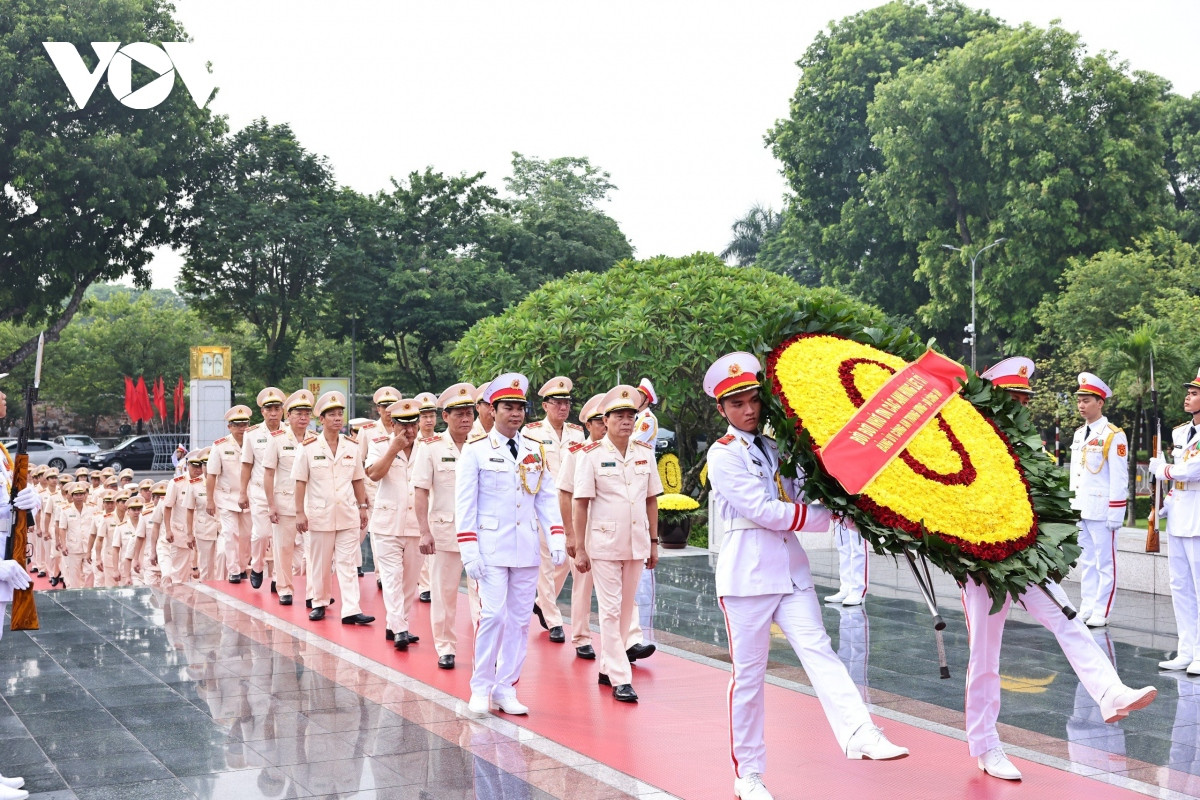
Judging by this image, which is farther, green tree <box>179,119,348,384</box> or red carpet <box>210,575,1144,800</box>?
green tree <box>179,119,348,384</box>

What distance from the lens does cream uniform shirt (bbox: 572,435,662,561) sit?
735cm

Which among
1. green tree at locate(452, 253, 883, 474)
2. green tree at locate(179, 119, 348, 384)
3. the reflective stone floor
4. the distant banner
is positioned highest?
green tree at locate(179, 119, 348, 384)

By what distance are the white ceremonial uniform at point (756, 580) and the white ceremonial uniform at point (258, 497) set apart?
23.9 feet

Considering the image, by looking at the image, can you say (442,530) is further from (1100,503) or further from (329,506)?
(1100,503)

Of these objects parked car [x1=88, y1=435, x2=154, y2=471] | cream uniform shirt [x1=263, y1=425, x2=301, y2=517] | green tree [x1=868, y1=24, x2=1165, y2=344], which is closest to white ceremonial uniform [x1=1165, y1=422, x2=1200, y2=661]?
cream uniform shirt [x1=263, y1=425, x2=301, y2=517]

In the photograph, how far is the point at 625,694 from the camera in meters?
6.97

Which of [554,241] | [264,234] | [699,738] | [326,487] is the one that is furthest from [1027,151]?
[699,738]

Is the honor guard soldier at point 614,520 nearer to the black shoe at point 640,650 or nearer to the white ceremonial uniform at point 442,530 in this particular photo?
the black shoe at point 640,650

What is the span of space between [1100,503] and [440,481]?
5158mm

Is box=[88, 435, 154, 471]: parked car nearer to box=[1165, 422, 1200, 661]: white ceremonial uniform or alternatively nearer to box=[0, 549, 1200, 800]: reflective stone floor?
box=[0, 549, 1200, 800]: reflective stone floor

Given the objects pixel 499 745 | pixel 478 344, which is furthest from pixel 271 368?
pixel 499 745

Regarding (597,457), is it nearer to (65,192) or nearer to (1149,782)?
(1149,782)

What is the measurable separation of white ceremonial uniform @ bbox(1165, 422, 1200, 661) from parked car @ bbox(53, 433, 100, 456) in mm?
39112

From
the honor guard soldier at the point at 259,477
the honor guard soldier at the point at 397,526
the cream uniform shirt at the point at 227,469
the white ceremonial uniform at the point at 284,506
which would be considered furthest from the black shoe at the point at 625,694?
the cream uniform shirt at the point at 227,469
